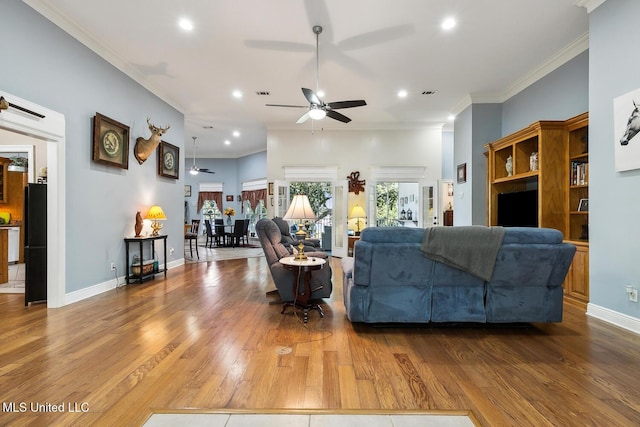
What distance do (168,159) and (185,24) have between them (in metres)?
2.95

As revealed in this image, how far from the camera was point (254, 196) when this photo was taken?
1109 cm

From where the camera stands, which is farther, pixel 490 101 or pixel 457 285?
pixel 490 101

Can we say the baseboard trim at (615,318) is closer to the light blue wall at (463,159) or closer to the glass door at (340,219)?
the light blue wall at (463,159)

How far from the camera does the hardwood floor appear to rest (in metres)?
1.72

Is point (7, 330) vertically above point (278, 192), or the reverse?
point (278, 192)

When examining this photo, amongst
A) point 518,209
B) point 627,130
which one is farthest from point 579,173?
point 627,130

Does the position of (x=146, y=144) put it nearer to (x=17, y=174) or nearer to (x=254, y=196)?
(x=17, y=174)

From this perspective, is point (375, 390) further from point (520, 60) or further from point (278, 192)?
point (278, 192)

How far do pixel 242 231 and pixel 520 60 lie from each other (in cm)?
830

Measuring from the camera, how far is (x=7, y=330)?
2.79m

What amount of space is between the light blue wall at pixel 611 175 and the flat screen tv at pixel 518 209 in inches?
43.9

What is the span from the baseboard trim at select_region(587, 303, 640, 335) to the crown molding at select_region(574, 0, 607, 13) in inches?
122

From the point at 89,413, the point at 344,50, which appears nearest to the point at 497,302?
the point at 89,413

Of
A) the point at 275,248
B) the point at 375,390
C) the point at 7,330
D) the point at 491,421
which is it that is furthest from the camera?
the point at 275,248
